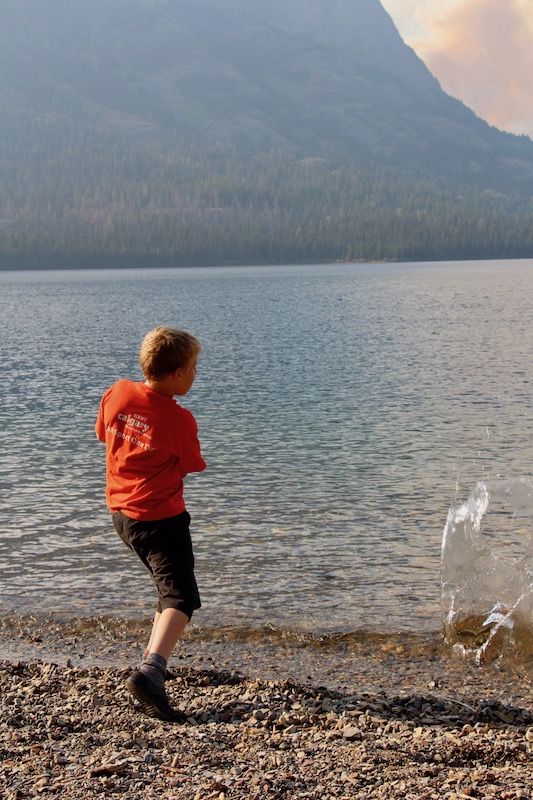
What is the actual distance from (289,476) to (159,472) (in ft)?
33.4

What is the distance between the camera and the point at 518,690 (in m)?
7.14

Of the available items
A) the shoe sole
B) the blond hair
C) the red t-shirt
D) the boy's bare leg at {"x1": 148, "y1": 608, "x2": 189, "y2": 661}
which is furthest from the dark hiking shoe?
the blond hair

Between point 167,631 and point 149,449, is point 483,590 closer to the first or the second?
point 167,631

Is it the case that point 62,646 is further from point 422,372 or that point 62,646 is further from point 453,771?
point 422,372

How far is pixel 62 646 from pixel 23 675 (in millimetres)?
1144

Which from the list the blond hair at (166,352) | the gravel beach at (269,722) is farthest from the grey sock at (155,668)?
the blond hair at (166,352)

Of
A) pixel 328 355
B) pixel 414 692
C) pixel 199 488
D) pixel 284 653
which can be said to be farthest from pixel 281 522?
pixel 328 355

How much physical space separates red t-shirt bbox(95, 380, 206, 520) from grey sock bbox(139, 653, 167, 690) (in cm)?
90

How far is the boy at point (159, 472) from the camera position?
242 inches

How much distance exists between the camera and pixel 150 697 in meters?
6.03

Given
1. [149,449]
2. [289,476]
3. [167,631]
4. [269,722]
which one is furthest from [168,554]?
[289,476]

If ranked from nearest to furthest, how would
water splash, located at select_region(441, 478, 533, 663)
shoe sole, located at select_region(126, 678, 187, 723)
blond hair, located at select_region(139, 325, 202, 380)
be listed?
shoe sole, located at select_region(126, 678, 187, 723) → blond hair, located at select_region(139, 325, 202, 380) → water splash, located at select_region(441, 478, 533, 663)

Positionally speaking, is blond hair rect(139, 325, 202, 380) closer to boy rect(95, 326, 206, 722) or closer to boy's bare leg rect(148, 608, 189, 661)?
boy rect(95, 326, 206, 722)

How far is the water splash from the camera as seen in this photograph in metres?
7.92
